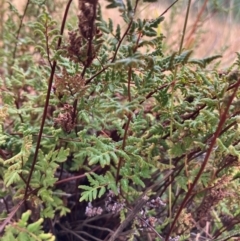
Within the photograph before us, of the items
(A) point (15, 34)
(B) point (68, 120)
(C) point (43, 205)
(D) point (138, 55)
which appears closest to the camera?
(D) point (138, 55)

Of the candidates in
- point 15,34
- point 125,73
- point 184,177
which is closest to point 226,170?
point 184,177

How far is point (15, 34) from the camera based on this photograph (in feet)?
2.79

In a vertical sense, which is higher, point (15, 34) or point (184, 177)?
point (15, 34)

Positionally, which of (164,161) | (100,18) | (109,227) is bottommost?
(109,227)

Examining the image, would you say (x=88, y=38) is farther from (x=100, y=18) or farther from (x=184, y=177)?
(x=184, y=177)

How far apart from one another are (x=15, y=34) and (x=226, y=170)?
0.48 metres

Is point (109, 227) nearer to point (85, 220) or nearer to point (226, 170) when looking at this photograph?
point (85, 220)

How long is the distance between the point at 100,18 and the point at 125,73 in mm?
90

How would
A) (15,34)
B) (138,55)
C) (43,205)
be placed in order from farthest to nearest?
(15,34), (43,205), (138,55)

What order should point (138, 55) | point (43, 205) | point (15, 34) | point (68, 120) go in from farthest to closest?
point (15, 34) → point (43, 205) → point (68, 120) → point (138, 55)

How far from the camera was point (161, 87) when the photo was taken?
541 millimetres

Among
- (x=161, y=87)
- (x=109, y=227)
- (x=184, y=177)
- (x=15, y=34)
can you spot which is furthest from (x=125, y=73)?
(x=15, y=34)

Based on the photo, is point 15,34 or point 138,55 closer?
point 138,55

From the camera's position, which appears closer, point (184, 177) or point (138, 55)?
point (138, 55)
